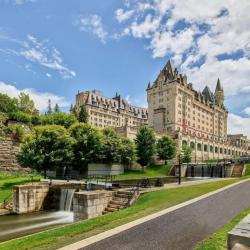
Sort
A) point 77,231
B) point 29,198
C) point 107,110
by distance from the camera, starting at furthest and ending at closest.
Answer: point 107,110 → point 29,198 → point 77,231

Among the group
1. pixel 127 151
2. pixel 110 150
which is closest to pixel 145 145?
pixel 127 151

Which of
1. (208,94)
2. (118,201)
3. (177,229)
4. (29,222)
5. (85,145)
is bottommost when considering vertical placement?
(29,222)

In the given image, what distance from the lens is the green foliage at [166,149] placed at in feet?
238

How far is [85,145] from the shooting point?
50531 millimetres

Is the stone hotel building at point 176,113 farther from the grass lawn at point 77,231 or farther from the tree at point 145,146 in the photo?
the grass lawn at point 77,231

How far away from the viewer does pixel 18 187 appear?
92.6 feet

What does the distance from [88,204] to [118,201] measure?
118 inches

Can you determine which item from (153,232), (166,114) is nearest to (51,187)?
(153,232)

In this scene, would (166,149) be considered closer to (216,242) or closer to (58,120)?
(58,120)

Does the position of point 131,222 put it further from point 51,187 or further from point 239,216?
point 51,187

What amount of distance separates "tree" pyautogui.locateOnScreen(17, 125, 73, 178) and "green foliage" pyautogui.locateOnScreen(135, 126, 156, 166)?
25400 mm

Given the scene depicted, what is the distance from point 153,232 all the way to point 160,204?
6.48 metres

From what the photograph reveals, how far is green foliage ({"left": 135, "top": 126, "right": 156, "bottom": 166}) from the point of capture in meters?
65.6

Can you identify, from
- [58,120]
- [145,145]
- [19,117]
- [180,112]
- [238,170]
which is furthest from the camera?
[180,112]
